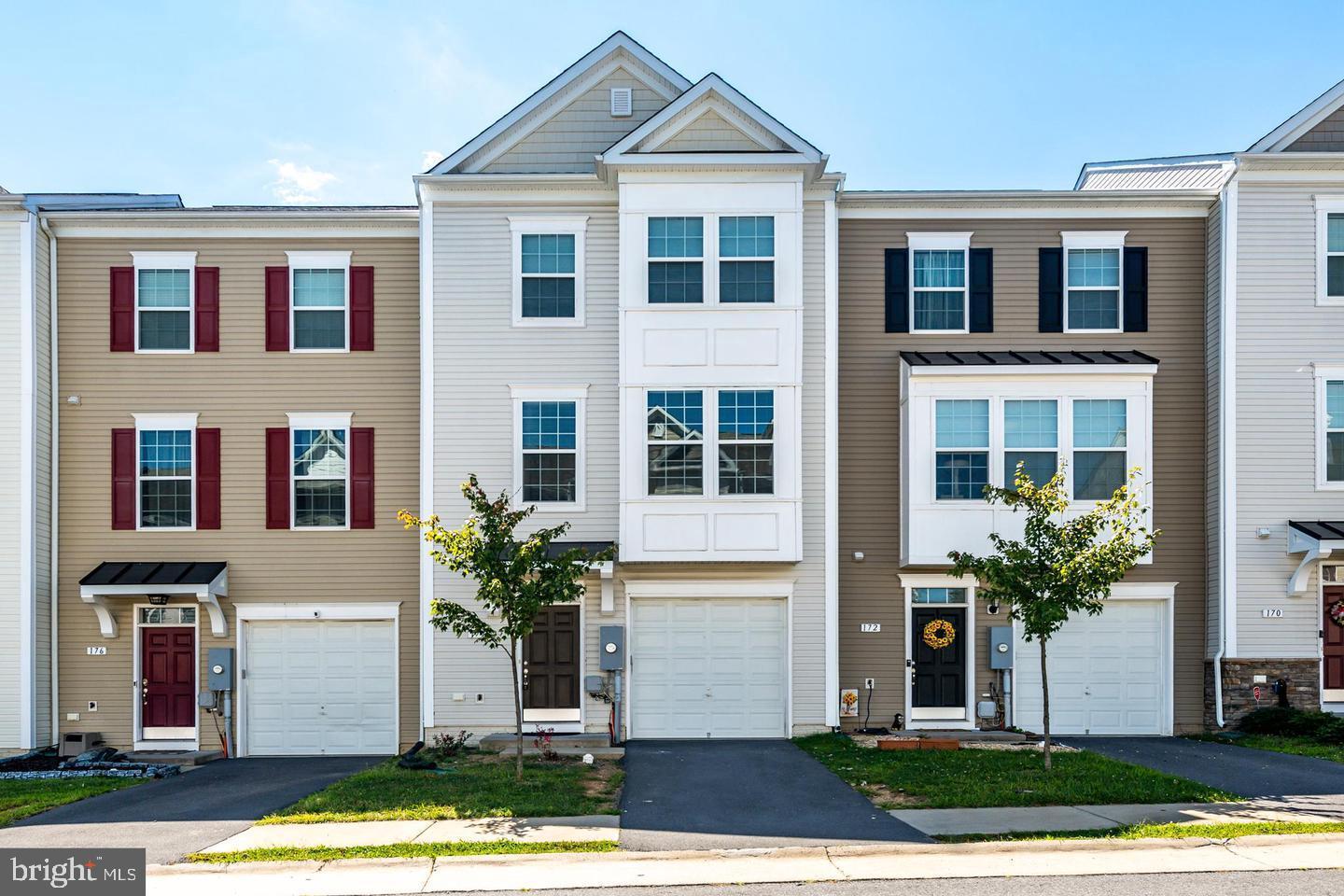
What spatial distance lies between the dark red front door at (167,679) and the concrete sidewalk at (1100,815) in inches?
484

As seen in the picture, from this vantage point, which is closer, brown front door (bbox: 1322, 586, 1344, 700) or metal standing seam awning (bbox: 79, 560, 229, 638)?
metal standing seam awning (bbox: 79, 560, 229, 638)

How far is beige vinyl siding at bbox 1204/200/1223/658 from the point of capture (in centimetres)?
1752

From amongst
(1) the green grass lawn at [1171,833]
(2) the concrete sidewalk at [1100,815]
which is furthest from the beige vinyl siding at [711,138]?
(1) the green grass lawn at [1171,833]

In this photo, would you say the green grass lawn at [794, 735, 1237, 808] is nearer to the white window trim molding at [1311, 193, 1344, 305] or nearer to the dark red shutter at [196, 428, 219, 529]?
the white window trim molding at [1311, 193, 1344, 305]

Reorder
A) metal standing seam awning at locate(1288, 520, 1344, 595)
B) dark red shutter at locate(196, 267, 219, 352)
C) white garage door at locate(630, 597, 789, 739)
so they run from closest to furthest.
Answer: metal standing seam awning at locate(1288, 520, 1344, 595), white garage door at locate(630, 597, 789, 739), dark red shutter at locate(196, 267, 219, 352)

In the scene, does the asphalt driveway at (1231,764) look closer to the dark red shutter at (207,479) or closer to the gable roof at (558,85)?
the gable roof at (558,85)

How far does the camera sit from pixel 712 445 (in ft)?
55.7

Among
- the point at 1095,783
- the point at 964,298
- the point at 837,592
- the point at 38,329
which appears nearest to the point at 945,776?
the point at 1095,783

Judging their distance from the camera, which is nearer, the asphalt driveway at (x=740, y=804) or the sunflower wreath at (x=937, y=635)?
the asphalt driveway at (x=740, y=804)

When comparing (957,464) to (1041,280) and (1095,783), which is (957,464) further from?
(1095,783)

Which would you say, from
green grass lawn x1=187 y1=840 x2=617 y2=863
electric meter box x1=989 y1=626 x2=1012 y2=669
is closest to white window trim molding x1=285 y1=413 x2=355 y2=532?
green grass lawn x1=187 y1=840 x2=617 y2=863

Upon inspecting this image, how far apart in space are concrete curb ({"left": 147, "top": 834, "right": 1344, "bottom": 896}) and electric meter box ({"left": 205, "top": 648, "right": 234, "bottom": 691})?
829 centimetres

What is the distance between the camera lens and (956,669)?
17781 mm

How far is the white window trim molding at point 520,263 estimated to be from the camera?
17.6 m
